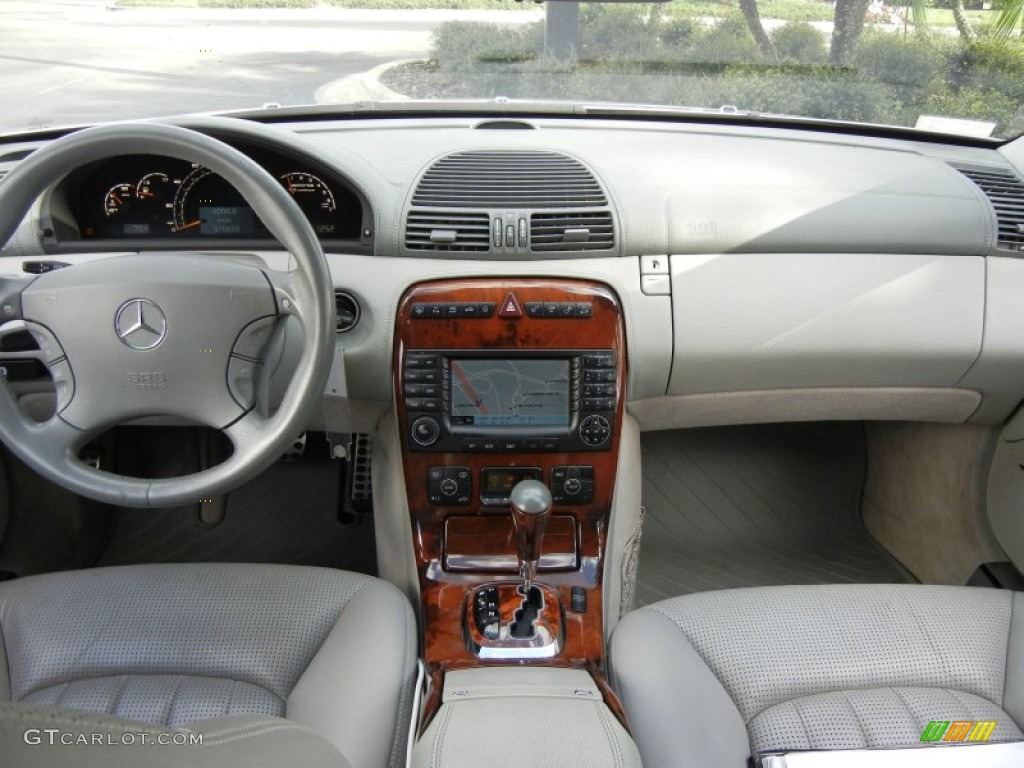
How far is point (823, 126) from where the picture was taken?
235 centimetres

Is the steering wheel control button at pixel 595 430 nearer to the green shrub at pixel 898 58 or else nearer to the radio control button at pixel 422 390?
the radio control button at pixel 422 390

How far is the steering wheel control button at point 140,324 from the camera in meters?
1.52

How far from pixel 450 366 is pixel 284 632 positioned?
2.17 ft

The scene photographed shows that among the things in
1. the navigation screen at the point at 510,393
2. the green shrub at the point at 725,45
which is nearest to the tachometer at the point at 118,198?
the navigation screen at the point at 510,393

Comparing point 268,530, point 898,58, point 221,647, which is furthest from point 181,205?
point 898,58

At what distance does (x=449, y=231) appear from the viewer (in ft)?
6.25

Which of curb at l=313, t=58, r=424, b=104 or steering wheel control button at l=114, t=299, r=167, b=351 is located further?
curb at l=313, t=58, r=424, b=104

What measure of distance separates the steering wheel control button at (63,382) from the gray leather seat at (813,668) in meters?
1.15

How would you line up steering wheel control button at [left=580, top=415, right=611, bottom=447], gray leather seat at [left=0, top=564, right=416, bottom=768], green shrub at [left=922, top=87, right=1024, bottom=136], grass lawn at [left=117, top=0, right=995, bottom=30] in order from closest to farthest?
1. gray leather seat at [left=0, top=564, right=416, bottom=768]
2. steering wheel control button at [left=580, top=415, right=611, bottom=447]
3. grass lawn at [left=117, top=0, right=995, bottom=30]
4. green shrub at [left=922, top=87, right=1024, bottom=136]

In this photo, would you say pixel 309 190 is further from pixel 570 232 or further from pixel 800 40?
pixel 800 40

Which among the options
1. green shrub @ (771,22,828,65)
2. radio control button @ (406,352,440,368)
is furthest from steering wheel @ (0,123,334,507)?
green shrub @ (771,22,828,65)

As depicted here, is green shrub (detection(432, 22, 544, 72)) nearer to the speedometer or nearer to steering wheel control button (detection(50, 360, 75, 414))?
the speedometer

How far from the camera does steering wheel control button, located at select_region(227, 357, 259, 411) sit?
157cm

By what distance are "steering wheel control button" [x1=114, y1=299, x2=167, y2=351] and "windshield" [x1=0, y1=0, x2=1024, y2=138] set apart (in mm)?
950
